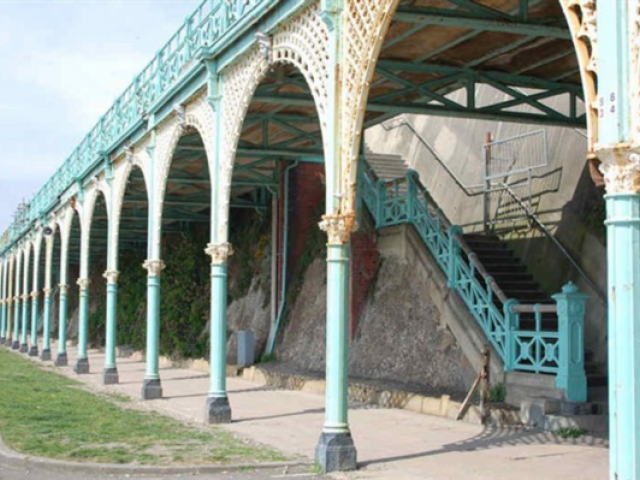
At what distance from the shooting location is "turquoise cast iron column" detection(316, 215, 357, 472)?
926 cm

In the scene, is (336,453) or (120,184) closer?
(336,453)

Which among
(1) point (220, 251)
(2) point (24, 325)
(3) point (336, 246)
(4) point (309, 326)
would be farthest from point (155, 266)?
(2) point (24, 325)

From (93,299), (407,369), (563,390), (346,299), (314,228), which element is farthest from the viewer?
(93,299)

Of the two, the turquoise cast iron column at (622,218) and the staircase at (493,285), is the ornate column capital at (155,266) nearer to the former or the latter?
the staircase at (493,285)

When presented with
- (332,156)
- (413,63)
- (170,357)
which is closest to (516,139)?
(413,63)

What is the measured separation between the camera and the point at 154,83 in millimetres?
18297

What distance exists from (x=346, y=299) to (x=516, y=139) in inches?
349

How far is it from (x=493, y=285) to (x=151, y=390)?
23.5ft

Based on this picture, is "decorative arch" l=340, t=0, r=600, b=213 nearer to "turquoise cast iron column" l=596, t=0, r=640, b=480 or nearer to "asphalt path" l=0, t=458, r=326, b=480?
"asphalt path" l=0, t=458, r=326, b=480

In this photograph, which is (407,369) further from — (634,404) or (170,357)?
(170,357)

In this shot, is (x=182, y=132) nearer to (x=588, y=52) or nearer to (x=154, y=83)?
(x=154, y=83)

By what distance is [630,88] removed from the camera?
541 cm

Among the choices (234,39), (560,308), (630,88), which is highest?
(234,39)

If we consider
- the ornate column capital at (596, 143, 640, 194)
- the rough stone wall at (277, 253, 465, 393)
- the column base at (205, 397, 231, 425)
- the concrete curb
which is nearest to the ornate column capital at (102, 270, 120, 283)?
the rough stone wall at (277, 253, 465, 393)
